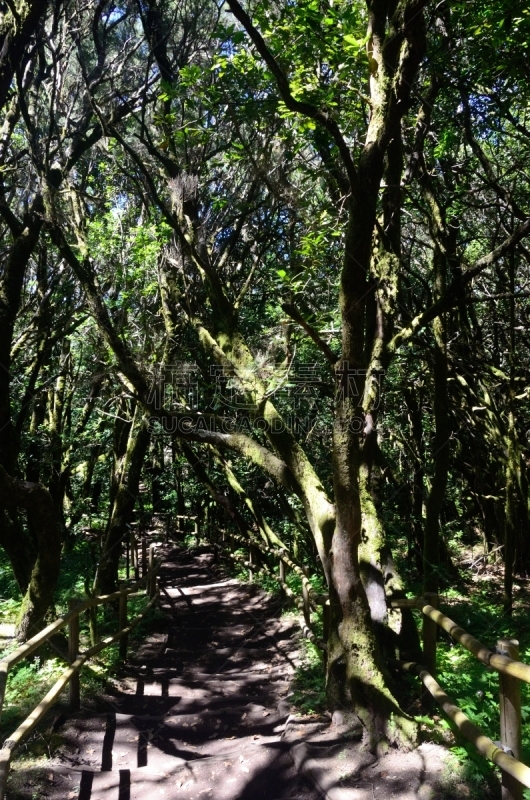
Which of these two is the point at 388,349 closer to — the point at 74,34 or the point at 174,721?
the point at 174,721

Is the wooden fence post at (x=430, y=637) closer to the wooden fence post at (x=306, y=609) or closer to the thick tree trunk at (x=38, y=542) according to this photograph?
the wooden fence post at (x=306, y=609)

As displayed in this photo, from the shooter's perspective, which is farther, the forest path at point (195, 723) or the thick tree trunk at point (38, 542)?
the thick tree trunk at point (38, 542)

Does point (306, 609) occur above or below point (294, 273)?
below

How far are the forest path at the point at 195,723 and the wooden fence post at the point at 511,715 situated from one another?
59.2 inches

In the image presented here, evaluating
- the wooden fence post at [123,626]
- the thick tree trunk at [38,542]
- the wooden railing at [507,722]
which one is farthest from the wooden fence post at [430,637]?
the wooden fence post at [123,626]

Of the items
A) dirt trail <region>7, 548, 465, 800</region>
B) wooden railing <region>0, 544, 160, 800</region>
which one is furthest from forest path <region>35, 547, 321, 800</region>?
wooden railing <region>0, 544, 160, 800</region>

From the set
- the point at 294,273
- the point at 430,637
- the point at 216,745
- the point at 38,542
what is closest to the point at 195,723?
the point at 216,745

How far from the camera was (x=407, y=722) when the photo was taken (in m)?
4.50

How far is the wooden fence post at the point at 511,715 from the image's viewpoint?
304 cm

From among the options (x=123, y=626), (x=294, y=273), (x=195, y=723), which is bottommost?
(x=195, y=723)

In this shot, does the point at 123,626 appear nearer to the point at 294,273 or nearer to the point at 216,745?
the point at 216,745

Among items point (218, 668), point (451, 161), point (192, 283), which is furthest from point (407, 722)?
point (451, 161)

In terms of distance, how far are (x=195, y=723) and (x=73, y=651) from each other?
1.31 m

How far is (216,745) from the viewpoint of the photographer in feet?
17.4
